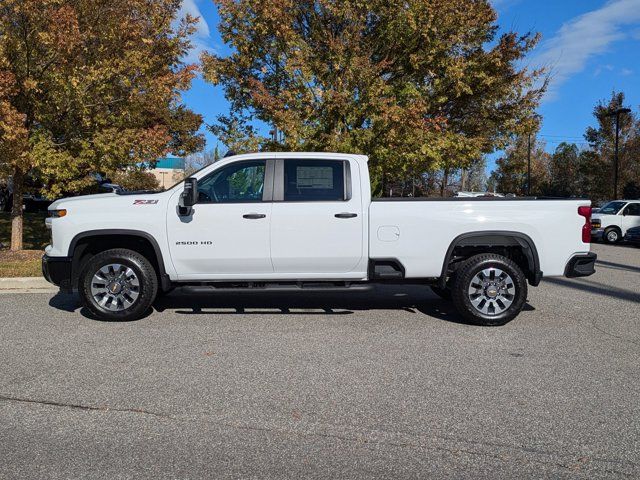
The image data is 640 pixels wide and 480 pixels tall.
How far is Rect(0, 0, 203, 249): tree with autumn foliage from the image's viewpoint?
9.84m

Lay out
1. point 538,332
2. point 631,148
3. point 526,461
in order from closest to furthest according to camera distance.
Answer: point 526,461, point 538,332, point 631,148

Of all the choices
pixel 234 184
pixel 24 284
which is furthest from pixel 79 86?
pixel 234 184

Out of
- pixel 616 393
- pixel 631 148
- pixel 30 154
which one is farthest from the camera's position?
pixel 631 148

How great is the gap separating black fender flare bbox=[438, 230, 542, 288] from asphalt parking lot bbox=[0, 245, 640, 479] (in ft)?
2.39

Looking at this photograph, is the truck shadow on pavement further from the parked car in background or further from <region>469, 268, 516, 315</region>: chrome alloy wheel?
the parked car in background

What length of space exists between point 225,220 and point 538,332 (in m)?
3.81

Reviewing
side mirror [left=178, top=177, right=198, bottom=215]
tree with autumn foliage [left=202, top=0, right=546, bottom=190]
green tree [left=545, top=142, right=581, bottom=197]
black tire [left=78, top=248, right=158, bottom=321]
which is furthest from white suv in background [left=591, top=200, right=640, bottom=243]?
green tree [left=545, top=142, right=581, bottom=197]

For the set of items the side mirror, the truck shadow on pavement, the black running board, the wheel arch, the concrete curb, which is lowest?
the truck shadow on pavement

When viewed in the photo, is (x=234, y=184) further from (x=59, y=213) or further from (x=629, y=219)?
(x=629, y=219)

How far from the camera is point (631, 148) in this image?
112 ft

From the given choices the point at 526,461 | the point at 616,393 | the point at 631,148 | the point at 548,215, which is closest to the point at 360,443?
the point at 526,461

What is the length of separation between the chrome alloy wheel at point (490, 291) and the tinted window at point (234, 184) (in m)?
2.77

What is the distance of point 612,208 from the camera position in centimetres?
2139

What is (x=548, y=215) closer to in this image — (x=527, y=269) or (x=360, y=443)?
(x=527, y=269)
